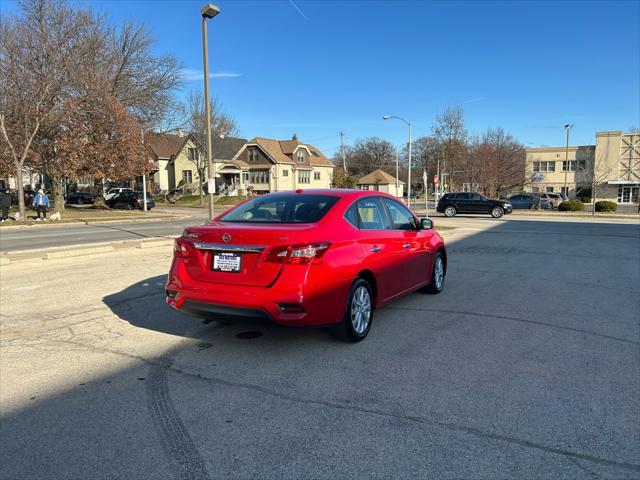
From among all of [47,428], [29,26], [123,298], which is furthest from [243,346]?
[29,26]

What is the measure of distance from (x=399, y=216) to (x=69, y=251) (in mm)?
9164

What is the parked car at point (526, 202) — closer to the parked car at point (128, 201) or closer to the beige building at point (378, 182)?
the parked car at point (128, 201)

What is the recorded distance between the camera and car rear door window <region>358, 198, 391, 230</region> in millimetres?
5453

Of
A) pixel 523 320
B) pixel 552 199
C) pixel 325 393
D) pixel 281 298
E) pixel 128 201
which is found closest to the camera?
pixel 325 393

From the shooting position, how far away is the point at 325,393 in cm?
384

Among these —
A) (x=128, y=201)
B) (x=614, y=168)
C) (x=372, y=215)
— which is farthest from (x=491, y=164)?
(x=372, y=215)

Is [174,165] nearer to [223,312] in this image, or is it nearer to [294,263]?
[223,312]

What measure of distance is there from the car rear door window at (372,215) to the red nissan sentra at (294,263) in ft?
0.06

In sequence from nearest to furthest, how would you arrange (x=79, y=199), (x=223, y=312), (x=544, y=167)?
1. (x=223, y=312)
2. (x=79, y=199)
3. (x=544, y=167)

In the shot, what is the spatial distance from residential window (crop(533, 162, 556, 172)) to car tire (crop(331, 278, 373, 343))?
7002 cm

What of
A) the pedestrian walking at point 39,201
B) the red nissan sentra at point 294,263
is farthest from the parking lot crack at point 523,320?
the pedestrian walking at point 39,201

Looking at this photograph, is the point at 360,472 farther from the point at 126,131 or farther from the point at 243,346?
the point at 126,131

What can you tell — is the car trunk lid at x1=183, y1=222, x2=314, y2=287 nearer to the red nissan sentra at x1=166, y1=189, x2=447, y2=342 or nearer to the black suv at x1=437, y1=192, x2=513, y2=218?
the red nissan sentra at x1=166, y1=189, x2=447, y2=342

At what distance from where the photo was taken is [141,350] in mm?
4871
